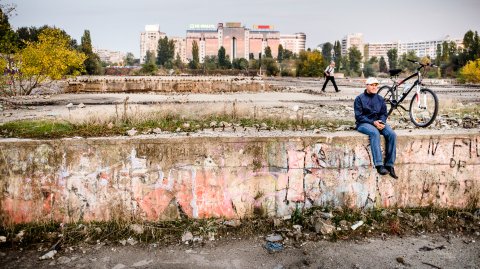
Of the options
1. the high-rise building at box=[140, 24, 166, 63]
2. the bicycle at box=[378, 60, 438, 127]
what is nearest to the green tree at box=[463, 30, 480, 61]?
the bicycle at box=[378, 60, 438, 127]

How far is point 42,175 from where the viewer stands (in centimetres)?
488

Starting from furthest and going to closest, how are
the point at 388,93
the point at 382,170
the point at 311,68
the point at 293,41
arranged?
the point at 293,41 → the point at 311,68 → the point at 388,93 → the point at 382,170

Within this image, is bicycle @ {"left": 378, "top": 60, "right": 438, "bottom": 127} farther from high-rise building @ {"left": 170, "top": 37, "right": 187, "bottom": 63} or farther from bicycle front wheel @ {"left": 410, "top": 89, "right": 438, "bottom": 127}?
high-rise building @ {"left": 170, "top": 37, "right": 187, "bottom": 63}

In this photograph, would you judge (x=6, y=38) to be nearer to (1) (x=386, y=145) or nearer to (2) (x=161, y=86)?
(2) (x=161, y=86)

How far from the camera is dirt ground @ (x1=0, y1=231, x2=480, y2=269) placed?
4.22 m

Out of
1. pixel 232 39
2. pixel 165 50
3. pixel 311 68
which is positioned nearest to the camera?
pixel 311 68

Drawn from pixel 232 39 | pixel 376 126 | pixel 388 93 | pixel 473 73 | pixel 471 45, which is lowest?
pixel 376 126

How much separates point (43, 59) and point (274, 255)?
15.7 meters

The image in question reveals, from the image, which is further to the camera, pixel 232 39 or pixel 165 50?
pixel 232 39

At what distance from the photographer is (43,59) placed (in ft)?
52.4

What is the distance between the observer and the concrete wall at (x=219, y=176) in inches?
193

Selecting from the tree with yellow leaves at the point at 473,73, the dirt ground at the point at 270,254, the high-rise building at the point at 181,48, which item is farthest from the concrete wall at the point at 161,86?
the high-rise building at the point at 181,48

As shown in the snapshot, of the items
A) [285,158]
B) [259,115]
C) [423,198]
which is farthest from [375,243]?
[259,115]

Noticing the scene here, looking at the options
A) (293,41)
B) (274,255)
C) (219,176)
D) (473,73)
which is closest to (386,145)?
(274,255)
